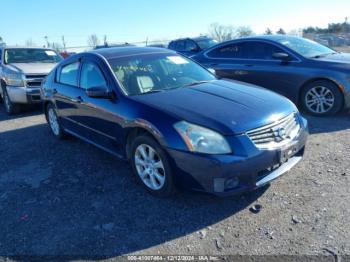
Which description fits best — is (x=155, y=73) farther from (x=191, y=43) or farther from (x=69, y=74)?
(x=191, y=43)

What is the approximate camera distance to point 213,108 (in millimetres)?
3322

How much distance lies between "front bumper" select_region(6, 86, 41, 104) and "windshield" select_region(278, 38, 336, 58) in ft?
19.0

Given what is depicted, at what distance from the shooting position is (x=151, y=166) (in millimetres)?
3541

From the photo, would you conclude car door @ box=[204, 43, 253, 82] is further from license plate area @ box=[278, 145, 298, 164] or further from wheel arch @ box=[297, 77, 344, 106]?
license plate area @ box=[278, 145, 298, 164]

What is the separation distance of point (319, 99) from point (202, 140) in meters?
4.02

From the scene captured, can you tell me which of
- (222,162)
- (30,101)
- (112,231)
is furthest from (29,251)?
(30,101)

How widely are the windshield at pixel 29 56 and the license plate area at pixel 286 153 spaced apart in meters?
7.96

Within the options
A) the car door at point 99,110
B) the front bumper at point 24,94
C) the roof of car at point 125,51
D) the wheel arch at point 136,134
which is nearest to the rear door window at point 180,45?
the front bumper at point 24,94

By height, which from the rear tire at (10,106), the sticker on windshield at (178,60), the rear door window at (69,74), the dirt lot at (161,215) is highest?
the sticker on windshield at (178,60)

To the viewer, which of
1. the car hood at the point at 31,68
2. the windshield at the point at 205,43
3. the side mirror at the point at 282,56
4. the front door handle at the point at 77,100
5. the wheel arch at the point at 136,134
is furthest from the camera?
the windshield at the point at 205,43

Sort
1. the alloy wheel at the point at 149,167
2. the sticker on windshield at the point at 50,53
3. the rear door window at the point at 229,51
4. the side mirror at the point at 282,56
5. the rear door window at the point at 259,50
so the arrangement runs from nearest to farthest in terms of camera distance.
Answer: the alloy wheel at the point at 149,167 < the side mirror at the point at 282,56 < the rear door window at the point at 259,50 < the rear door window at the point at 229,51 < the sticker on windshield at the point at 50,53

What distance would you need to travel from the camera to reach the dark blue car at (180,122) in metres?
2.99

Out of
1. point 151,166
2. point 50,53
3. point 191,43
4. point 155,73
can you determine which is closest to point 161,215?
point 151,166

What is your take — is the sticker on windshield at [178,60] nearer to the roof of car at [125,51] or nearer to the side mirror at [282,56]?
the roof of car at [125,51]
